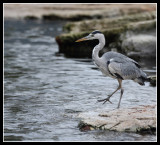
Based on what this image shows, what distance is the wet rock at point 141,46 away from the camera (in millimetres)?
15438

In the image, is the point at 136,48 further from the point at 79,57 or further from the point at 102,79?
the point at 102,79

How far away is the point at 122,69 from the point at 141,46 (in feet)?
22.2

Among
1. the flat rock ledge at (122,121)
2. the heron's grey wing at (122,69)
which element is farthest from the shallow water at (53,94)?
the heron's grey wing at (122,69)

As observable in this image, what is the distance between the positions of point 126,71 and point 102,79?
3398 mm

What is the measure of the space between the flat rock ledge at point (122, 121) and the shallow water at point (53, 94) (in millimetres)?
143

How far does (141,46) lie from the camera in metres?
15.5

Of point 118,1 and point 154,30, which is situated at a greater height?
point 118,1

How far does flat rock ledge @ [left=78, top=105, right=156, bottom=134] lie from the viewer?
7305mm

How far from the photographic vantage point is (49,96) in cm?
1029

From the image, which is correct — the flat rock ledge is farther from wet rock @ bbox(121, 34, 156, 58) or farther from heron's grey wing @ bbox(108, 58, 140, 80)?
wet rock @ bbox(121, 34, 156, 58)

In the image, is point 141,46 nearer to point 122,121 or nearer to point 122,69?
point 122,69

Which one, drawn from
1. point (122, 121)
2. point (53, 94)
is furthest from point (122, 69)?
point (53, 94)

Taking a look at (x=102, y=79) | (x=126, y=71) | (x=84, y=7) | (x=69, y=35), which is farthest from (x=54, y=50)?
(x=84, y=7)

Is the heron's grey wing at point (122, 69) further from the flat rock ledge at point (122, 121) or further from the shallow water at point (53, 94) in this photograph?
the flat rock ledge at point (122, 121)
